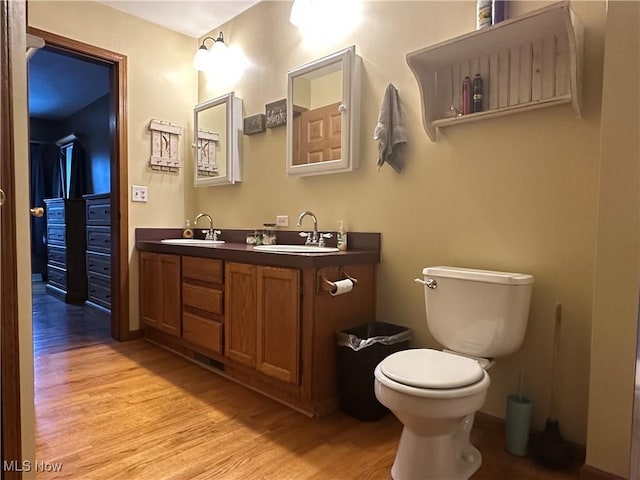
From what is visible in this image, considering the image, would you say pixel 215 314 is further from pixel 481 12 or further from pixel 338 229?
pixel 481 12

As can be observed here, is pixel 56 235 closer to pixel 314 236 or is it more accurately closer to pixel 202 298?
pixel 202 298

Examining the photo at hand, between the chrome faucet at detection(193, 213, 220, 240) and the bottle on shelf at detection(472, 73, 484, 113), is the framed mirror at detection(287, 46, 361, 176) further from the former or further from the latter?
the chrome faucet at detection(193, 213, 220, 240)

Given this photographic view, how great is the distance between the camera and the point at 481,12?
1.74 metres

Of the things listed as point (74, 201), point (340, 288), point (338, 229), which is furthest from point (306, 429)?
point (74, 201)

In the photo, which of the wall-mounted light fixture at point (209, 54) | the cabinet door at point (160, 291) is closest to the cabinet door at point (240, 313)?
the cabinet door at point (160, 291)

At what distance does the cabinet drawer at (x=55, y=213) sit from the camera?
16.0 ft

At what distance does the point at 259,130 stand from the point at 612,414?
2.50 metres

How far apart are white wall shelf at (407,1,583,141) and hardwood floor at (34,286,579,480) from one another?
Result: 1.41 m

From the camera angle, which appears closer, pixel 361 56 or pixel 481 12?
pixel 481 12

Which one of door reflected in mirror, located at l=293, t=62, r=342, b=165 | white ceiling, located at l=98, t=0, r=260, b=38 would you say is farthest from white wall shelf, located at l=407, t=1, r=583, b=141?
white ceiling, located at l=98, t=0, r=260, b=38

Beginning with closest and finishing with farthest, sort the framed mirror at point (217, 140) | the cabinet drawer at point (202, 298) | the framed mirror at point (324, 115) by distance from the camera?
1. the framed mirror at point (324, 115)
2. the cabinet drawer at point (202, 298)
3. the framed mirror at point (217, 140)

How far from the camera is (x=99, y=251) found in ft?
13.9

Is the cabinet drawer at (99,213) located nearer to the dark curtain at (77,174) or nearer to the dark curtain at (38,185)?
the dark curtain at (77,174)

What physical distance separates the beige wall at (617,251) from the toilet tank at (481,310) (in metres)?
0.25
